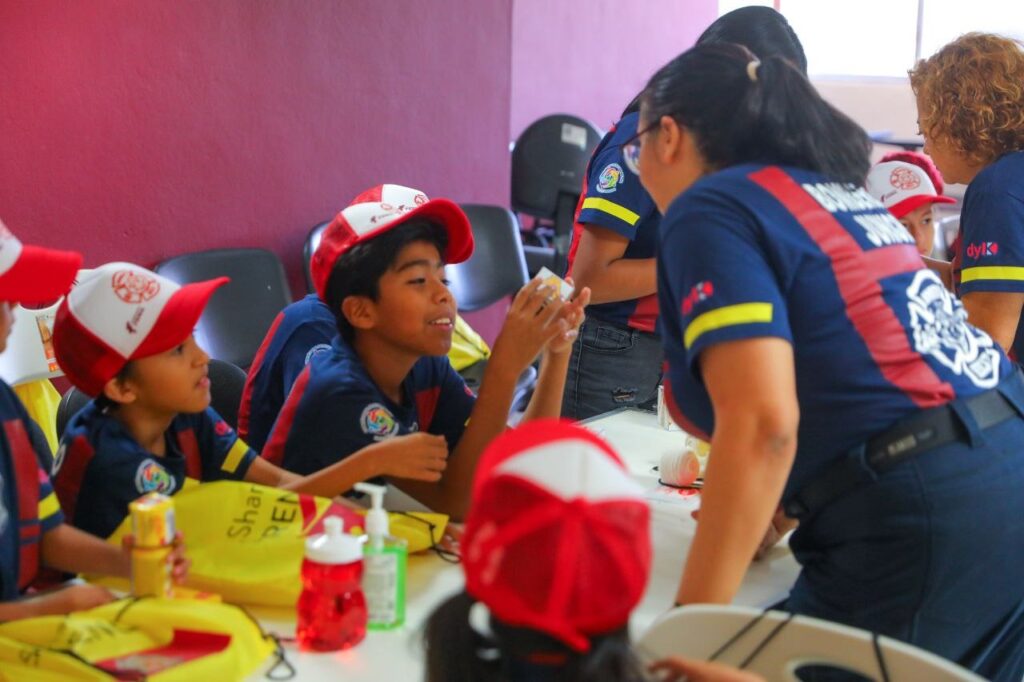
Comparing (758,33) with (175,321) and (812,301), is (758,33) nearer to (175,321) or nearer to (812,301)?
(812,301)

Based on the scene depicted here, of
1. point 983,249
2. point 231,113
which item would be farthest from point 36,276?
point 231,113

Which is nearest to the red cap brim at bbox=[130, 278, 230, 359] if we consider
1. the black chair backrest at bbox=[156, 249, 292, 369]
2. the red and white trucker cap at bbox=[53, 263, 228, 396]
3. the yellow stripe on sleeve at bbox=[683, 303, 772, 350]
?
the red and white trucker cap at bbox=[53, 263, 228, 396]

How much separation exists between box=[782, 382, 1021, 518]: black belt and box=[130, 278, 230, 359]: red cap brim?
36.8 inches

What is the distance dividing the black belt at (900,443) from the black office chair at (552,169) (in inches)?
156

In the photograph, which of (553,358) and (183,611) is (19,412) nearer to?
(183,611)

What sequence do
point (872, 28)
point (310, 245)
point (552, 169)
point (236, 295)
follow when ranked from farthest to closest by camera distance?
point (872, 28), point (552, 169), point (310, 245), point (236, 295)

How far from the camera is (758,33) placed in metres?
2.35

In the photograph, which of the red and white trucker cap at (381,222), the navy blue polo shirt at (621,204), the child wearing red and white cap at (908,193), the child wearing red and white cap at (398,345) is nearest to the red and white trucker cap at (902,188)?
the child wearing red and white cap at (908,193)

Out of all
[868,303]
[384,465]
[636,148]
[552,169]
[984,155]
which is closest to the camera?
[868,303]

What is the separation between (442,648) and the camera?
1.01 metres

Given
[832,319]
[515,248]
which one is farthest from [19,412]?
[515,248]

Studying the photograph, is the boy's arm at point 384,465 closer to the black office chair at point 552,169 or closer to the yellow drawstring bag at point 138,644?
the yellow drawstring bag at point 138,644

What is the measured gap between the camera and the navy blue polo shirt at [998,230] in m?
2.15

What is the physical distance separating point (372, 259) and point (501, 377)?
0.31 meters
